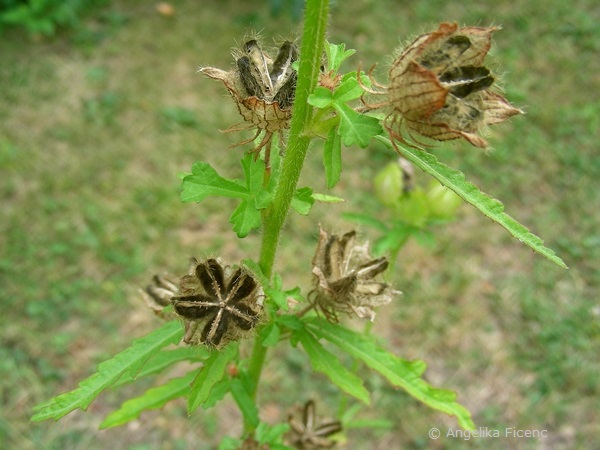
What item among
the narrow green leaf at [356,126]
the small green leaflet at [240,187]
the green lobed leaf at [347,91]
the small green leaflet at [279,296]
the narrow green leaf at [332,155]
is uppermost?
the green lobed leaf at [347,91]

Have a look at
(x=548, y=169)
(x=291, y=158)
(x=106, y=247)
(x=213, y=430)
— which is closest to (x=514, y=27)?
(x=548, y=169)

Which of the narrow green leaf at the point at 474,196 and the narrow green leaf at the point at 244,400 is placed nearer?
the narrow green leaf at the point at 474,196

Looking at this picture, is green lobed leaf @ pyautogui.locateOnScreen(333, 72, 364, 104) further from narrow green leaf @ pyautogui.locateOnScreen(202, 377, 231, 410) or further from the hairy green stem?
narrow green leaf @ pyautogui.locateOnScreen(202, 377, 231, 410)

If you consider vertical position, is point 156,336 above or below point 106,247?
above

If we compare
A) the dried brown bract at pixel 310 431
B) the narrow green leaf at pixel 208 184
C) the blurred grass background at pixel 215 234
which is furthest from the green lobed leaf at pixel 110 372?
the blurred grass background at pixel 215 234

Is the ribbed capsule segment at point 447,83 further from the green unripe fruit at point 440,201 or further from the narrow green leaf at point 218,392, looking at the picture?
the green unripe fruit at point 440,201

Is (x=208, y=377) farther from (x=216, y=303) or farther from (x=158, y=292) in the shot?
(x=158, y=292)

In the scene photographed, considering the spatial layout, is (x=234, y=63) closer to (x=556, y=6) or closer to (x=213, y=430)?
(x=213, y=430)

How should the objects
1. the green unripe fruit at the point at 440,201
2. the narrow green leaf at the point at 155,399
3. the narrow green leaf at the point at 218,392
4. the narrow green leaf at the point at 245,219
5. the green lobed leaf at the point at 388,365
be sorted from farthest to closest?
the green unripe fruit at the point at 440,201 < the narrow green leaf at the point at 155,399 < the green lobed leaf at the point at 388,365 < the narrow green leaf at the point at 218,392 < the narrow green leaf at the point at 245,219
